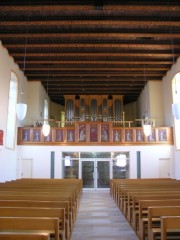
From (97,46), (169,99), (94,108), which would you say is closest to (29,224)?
(97,46)

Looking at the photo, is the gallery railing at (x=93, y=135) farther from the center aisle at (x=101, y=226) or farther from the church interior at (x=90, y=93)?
the center aisle at (x=101, y=226)

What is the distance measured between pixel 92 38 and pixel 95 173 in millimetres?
6894

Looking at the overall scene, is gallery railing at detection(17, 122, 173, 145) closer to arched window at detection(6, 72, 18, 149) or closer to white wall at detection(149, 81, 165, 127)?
Answer: arched window at detection(6, 72, 18, 149)

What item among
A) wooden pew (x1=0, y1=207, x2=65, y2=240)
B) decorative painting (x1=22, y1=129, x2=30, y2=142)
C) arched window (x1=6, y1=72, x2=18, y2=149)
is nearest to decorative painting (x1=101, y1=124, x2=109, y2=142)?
decorative painting (x1=22, y1=129, x2=30, y2=142)

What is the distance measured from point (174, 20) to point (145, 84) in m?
7.06

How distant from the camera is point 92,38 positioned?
9.03m

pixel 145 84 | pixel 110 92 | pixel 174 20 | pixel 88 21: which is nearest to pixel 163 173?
pixel 145 84

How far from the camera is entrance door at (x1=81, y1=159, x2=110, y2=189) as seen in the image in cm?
1322

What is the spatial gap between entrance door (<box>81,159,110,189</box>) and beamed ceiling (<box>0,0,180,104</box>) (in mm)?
4317

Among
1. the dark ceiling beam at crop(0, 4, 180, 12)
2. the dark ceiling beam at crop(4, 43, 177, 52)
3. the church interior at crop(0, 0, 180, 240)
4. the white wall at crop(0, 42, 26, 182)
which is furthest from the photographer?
the white wall at crop(0, 42, 26, 182)

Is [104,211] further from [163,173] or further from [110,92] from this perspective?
[110,92]

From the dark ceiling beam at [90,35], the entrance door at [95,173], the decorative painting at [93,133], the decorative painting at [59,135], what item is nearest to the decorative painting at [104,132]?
the decorative painting at [93,133]

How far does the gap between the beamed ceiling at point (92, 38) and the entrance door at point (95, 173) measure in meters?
4.32

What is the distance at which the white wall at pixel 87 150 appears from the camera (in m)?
12.6
